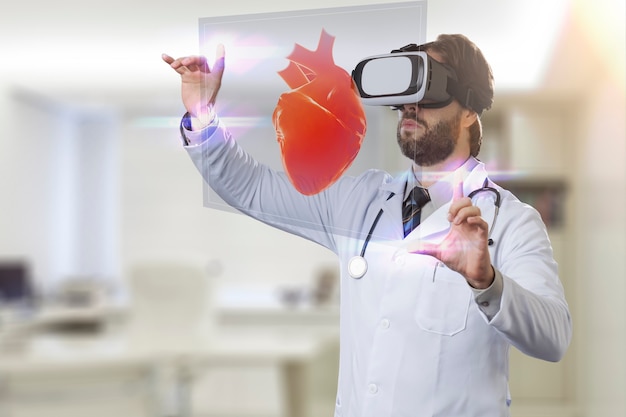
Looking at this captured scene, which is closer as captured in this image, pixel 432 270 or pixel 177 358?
pixel 432 270

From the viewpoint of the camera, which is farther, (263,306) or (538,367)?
(263,306)

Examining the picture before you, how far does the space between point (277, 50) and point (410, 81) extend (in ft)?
0.45

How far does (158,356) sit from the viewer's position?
2369mm

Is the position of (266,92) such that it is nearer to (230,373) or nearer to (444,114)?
(444,114)

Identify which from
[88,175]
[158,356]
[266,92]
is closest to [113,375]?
[158,356]

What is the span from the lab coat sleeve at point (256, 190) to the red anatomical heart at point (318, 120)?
0.01m

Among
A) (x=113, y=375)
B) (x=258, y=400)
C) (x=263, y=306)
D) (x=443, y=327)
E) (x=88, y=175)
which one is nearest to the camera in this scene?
(x=443, y=327)

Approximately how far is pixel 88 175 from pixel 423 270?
400 centimetres

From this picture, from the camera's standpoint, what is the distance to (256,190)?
0.62 m

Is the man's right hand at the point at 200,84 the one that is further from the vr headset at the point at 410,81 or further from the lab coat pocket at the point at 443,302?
the lab coat pocket at the point at 443,302

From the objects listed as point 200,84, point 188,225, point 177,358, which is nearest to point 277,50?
point 200,84

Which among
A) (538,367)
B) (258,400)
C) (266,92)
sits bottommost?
(258,400)

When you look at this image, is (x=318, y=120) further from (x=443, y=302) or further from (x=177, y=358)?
(x=177, y=358)

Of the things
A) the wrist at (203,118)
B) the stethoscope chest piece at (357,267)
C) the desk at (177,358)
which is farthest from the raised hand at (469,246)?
the desk at (177,358)
